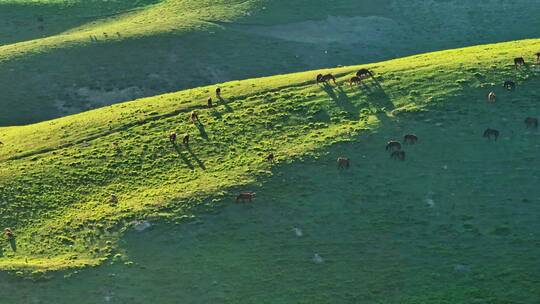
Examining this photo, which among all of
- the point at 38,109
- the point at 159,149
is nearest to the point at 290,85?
the point at 159,149

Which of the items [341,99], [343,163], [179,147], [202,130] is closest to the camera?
[343,163]

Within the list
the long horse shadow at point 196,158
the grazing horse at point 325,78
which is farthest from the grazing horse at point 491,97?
the long horse shadow at point 196,158

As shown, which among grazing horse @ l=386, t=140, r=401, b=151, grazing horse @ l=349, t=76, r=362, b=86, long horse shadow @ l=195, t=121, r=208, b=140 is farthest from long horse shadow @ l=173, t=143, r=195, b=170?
grazing horse @ l=349, t=76, r=362, b=86

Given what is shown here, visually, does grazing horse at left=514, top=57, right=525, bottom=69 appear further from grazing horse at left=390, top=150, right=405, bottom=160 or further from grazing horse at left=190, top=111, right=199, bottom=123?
grazing horse at left=190, top=111, right=199, bottom=123

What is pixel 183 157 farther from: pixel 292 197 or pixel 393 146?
pixel 393 146

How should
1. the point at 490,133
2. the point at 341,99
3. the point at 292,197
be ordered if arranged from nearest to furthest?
the point at 292,197 < the point at 490,133 < the point at 341,99

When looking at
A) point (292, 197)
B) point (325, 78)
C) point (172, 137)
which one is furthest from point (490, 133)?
point (172, 137)

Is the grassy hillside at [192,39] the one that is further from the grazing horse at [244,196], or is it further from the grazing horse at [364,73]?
the grazing horse at [244,196]

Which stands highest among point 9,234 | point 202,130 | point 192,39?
point 192,39
